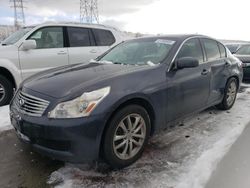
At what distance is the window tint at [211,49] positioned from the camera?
15.9 feet

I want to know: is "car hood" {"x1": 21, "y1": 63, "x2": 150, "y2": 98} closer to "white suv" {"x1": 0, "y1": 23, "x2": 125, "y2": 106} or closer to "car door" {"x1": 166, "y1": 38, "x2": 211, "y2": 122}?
"car door" {"x1": 166, "y1": 38, "x2": 211, "y2": 122}

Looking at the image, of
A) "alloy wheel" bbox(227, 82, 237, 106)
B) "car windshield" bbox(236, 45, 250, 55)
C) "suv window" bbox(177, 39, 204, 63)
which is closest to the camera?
"suv window" bbox(177, 39, 204, 63)

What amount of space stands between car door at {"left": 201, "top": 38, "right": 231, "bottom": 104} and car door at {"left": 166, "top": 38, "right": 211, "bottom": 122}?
20 cm

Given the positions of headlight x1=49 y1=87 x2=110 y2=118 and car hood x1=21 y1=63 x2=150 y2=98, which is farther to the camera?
car hood x1=21 y1=63 x2=150 y2=98

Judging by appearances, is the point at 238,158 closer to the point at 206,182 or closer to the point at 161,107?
the point at 206,182

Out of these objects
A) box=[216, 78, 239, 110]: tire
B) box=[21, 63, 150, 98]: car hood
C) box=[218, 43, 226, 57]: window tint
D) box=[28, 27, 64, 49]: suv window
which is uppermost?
box=[28, 27, 64, 49]: suv window

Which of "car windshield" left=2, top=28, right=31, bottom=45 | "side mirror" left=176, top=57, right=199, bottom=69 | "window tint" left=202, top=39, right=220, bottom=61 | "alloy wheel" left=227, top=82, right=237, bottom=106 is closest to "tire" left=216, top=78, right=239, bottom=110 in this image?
"alloy wheel" left=227, top=82, right=237, bottom=106

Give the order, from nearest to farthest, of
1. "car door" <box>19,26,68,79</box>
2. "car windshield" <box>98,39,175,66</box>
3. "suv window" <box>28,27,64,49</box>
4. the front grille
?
1. the front grille
2. "car windshield" <box>98,39,175,66</box>
3. "car door" <box>19,26,68,79</box>
4. "suv window" <box>28,27,64,49</box>

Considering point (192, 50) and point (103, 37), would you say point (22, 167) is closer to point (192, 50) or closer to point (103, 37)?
point (192, 50)

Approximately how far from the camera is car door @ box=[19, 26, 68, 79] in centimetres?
606

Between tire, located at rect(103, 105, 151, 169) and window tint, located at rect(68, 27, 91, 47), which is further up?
window tint, located at rect(68, 27, 91, 47)

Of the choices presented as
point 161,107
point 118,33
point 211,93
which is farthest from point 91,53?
point 161,107

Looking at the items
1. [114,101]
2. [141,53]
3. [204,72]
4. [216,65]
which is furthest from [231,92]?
[114,101]

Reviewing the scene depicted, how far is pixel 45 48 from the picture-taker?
642cm
